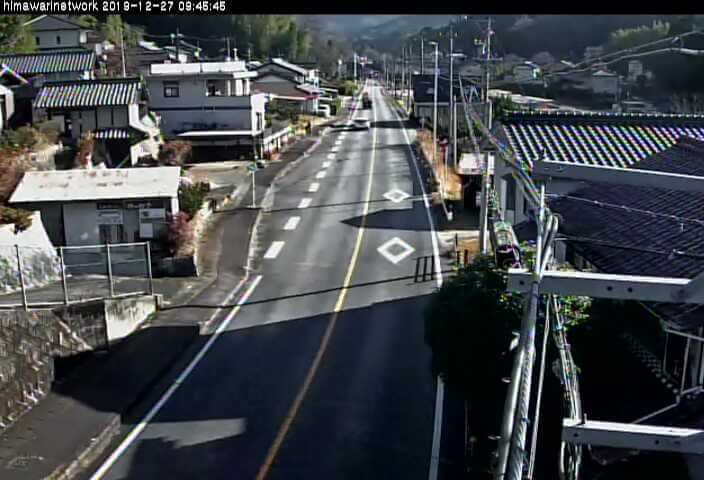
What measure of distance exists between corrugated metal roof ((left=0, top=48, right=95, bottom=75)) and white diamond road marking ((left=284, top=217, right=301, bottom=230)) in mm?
21181

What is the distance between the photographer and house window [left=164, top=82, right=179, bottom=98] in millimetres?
40219

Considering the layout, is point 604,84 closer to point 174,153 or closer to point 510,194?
point 510,194

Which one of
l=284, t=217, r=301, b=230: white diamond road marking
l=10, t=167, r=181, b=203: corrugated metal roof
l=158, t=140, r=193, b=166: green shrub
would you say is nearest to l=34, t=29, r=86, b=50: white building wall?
l=158, t=140, r=193, b=166: green shrub

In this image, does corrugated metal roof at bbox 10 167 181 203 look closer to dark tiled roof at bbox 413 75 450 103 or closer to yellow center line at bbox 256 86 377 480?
yellow center line at bbox 256 86 377 480

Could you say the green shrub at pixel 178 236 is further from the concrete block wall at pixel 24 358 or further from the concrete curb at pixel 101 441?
the concrete block wall at pixel 24 358

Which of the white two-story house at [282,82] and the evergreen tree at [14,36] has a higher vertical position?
the evergreen tree at [14,36]

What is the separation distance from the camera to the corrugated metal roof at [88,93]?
1288 inches

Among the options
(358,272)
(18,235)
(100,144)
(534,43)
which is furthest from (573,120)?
(100,144)

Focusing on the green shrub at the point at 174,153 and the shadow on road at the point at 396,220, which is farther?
the green shrub at the point at 174,153

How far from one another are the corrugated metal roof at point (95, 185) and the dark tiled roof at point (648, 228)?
13.2 metres

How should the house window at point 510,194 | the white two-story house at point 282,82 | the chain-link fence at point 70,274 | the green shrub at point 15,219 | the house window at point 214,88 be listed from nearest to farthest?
the chain-link fence at point 70,274 → the house window at point 510,194 → the green shrub at point 15,219 → the house window at point 214,88 → the white two-story house at point 282,82

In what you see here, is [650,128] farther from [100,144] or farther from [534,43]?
[100,144]

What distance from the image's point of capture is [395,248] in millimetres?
22688

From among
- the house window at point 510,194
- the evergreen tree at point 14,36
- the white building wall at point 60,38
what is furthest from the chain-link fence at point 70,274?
the white building wall at point 60,38
